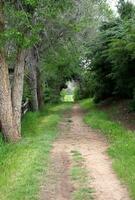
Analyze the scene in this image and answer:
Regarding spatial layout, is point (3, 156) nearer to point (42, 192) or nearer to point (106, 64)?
point (42, 192)

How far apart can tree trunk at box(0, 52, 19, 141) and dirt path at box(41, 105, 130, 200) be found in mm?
1762

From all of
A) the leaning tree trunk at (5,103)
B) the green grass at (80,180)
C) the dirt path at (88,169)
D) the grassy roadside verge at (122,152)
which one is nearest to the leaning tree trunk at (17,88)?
the leaning tree trunk at (5,103)

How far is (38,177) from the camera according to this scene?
10.5 meters

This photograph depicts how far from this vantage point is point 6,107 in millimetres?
16750

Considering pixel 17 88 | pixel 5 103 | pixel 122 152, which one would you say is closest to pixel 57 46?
pixel 17 88

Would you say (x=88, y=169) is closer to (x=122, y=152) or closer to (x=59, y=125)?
(x=122, y=152)

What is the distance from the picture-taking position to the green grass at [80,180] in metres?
8.97

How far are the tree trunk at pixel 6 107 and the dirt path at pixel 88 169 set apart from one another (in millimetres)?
1762

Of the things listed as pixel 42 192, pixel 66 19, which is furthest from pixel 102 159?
pixel 66 19

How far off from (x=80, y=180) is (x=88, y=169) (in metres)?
1.30

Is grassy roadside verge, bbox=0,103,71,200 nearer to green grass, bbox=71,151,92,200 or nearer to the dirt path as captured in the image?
the dirt path

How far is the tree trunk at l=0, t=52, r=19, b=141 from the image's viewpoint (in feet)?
54.4

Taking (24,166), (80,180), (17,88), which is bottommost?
(80,180)

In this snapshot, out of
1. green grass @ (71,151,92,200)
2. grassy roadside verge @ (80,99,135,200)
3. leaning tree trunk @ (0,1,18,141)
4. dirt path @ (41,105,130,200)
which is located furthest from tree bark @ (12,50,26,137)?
green grass @ (71,151,92,200)
